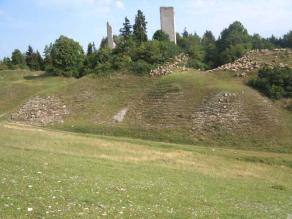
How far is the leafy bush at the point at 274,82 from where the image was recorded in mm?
56375

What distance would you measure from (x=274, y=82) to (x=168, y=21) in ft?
117

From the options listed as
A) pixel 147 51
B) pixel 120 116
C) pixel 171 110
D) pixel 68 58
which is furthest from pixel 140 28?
Result: pixel 171 110

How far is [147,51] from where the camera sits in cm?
7506

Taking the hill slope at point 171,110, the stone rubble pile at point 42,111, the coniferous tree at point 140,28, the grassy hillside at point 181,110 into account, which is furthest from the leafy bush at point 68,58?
the stone rubble pile at point 42,111

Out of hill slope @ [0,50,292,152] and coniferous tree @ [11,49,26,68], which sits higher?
coniferous tree @ [11,49,26,68]

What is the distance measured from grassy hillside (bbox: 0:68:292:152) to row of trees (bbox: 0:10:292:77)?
515 centimetres

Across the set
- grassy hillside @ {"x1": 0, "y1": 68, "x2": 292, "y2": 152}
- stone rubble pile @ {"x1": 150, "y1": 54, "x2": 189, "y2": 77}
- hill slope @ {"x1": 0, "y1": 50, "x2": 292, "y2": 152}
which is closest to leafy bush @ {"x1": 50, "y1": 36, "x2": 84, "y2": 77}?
grassy hillside @ {"x1": 0, "y1": 68, "x2": 292, "y2": 152}

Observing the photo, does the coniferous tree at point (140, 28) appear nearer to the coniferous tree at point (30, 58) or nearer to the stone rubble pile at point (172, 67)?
the stone rubble pile at point (172, 67)

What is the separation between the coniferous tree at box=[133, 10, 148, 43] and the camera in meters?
91.4

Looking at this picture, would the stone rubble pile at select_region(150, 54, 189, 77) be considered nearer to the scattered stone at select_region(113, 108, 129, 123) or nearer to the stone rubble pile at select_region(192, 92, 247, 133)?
the scattered stone at select_region(113, 108, 129, 123)

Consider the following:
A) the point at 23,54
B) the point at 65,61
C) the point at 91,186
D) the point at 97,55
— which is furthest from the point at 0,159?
the point at 23,54

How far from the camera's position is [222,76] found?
2506 inches

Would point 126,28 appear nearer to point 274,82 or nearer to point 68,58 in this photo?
point 68,58

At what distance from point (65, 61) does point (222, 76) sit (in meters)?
40.3
